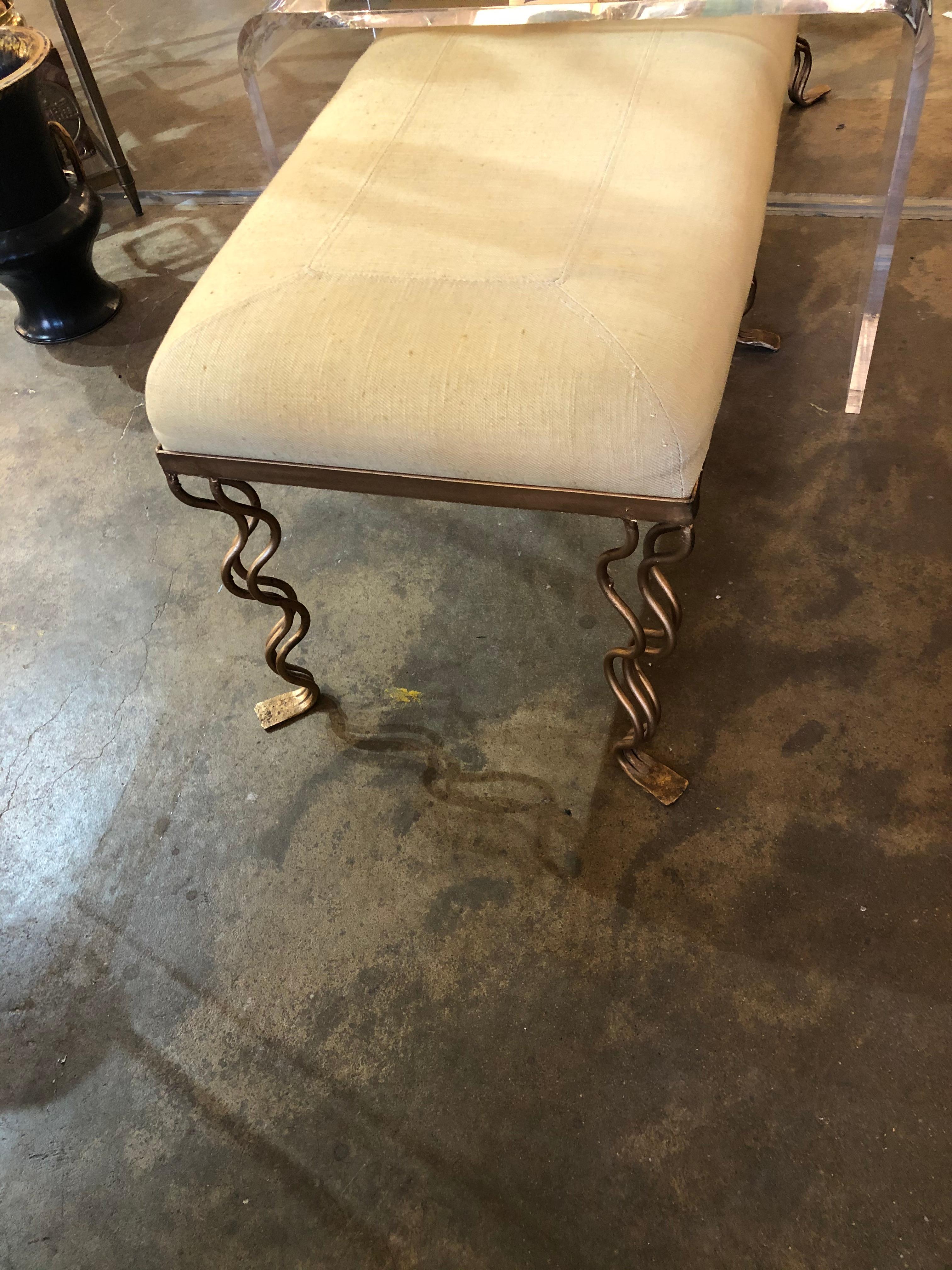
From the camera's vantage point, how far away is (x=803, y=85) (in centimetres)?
167

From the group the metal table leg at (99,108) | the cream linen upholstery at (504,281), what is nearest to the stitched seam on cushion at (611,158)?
the cream linen upholstery at (504,281)

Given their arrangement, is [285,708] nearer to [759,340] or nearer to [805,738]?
[805,738]

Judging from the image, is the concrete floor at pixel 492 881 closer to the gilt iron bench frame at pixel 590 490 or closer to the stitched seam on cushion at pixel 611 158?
the gilt iron bench frame at pixel 590 490

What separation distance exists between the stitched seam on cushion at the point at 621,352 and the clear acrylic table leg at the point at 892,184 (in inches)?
19.8

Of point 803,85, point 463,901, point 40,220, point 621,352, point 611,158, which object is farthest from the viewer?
point 803,85

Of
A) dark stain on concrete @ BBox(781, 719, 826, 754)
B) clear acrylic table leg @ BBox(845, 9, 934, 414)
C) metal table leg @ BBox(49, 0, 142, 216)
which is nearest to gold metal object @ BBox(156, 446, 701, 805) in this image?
dark stain on concrete @ BBox(781, 719, 826, 754)

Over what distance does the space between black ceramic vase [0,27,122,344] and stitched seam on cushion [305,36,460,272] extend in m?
0.69

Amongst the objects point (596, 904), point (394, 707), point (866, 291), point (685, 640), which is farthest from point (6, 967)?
point (866, 291)

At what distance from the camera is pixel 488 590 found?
1.10m

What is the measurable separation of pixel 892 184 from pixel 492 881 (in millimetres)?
871

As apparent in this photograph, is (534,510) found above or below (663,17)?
below

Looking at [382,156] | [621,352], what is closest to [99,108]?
[382,156]

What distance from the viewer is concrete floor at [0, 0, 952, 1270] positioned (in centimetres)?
72

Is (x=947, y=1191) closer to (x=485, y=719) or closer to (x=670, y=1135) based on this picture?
(x=670, y=1135)
